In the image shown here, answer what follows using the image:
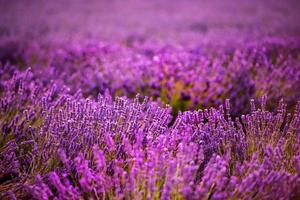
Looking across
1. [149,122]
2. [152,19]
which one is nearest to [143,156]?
[149,122]

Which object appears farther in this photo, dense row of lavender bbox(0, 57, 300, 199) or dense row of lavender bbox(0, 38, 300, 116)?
dense row of lavender bbox(0, 38, 300, 116)

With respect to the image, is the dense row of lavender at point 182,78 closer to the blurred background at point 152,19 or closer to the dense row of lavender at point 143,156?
the dense row of lavender at point 143,156

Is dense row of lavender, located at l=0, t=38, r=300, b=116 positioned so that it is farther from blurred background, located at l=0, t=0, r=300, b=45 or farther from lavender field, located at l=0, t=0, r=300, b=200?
blurred background, located at l=0, t=0, r=300, b=45

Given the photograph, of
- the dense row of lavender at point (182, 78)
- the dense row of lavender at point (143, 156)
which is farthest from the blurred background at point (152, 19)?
the dense row of lavender at point (143, 156)

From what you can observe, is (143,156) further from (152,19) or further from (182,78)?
(152,19)

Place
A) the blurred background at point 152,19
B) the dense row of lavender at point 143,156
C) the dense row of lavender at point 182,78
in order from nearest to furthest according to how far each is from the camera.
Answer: the dense row of lavender at point 143,156 < the dense row of lavender at point 182,78 < the blurred background at point 152,19

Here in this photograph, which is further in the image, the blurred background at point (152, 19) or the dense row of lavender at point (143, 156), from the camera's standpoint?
the blurred background at point (152, 19)

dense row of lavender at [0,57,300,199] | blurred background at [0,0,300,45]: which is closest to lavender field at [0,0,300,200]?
dense row of lavender at [0,57,300,199]

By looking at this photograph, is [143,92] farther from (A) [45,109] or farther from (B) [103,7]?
(B) [103,7]
